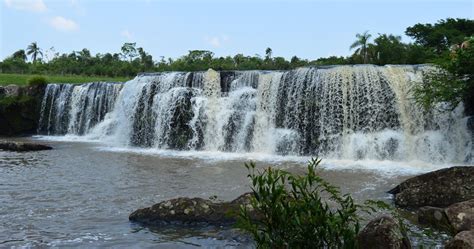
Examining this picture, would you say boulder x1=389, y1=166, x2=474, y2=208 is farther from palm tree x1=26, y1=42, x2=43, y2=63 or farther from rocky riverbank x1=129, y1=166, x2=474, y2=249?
palm tree x1=26, y1=42, x2=43, y2=63

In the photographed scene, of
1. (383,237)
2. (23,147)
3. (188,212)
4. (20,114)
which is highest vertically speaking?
(20,114)

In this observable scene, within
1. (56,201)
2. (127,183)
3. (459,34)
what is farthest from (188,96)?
(459,34)

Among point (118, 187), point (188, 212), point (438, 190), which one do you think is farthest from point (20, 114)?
point (438, 190)

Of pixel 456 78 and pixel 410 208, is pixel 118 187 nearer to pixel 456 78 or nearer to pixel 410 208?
pixel 410 208

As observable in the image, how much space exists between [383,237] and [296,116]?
575 inches

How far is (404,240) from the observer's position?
16.8ft

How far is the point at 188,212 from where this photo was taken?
7.39 m

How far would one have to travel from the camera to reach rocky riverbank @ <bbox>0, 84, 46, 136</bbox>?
97.8 ft

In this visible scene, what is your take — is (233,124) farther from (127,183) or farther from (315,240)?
(315,240)

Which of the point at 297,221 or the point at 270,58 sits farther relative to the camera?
the point at 270,58

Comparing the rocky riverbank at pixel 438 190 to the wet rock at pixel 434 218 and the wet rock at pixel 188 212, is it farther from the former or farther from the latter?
the wet rock at pixel 188 212

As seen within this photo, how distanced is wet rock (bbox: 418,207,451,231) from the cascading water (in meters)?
9.32

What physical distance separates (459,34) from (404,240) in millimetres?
41345

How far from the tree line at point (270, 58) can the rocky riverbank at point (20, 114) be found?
80.0ft
